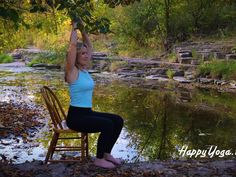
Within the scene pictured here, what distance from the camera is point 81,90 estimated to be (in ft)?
16.7

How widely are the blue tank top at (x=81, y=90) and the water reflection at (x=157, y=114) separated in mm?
2540

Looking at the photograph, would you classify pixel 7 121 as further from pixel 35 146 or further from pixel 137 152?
pixel 137 152

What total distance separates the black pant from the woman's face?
1.80 ft

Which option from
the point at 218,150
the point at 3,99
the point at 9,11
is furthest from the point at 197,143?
the point at 3,99

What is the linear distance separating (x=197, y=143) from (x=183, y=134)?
856 millimetres

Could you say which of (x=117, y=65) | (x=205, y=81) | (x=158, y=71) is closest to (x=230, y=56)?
(x=205, y=81)

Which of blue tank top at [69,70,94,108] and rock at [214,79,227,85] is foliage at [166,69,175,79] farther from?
blue tank top at [69,70,94,108]

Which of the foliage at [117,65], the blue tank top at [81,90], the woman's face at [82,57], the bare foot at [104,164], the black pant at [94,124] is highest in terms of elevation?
the woman's face at [82,57]

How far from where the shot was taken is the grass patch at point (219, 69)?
18.6m

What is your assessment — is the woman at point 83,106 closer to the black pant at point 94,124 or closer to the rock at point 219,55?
the black pant at point 94,124

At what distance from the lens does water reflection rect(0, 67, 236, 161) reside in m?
8.38

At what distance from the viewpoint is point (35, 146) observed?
791 centimetres

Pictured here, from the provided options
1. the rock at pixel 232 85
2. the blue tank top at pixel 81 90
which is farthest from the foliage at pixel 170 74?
the blue tank top at pixel 81 90

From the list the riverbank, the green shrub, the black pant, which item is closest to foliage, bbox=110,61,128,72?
the green shrub
